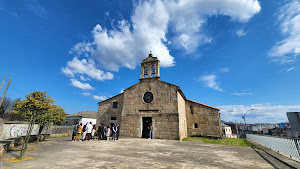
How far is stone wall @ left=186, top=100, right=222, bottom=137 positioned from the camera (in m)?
16.6

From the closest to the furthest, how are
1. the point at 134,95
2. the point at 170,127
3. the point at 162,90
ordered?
the point at 170,127, the point at 162,90, the point at 134,95

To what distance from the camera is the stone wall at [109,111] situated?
17719mm

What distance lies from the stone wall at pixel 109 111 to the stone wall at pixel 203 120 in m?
10.1

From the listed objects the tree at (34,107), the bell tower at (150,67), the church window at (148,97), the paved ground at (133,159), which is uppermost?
the bell tower at (150,67)

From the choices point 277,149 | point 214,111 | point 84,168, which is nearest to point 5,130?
point 84,168

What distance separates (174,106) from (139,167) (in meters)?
10.3

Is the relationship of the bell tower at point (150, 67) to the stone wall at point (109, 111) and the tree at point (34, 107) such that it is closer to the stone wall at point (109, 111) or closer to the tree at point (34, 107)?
the stone wall at point (109, 111)

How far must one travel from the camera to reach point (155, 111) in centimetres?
1495

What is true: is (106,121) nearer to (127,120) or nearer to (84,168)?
(127,120)

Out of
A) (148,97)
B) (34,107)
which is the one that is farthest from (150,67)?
(34,107)

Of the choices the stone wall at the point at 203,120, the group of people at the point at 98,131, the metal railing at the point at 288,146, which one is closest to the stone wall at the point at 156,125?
the group of people at the point at 98,131

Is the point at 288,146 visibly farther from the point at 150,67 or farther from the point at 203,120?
the point at 150,67

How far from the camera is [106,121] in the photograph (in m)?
18.0

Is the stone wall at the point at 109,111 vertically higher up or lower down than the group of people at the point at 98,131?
higher up
